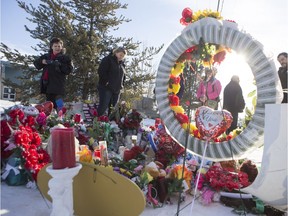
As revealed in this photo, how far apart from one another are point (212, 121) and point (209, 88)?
86 cm

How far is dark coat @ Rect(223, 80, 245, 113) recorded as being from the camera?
4.12m

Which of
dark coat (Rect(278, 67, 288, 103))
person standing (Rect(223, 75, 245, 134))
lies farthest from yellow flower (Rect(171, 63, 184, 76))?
person standing (Rect(223, 75, 245, 134))

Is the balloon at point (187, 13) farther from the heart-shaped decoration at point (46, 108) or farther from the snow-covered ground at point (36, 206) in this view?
the heart-shaped decoration at point (46, 108)

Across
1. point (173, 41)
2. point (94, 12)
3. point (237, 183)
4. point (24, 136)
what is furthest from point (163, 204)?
point (94, 12)

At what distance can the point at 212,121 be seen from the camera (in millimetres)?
2299

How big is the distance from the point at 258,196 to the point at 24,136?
1767mm

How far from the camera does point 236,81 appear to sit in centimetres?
432

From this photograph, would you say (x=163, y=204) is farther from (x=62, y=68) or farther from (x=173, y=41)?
(x=62, y=68)

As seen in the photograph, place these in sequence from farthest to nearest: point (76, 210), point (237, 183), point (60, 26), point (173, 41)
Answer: point (60, 26) → point (173, 41) → point (237, 183) → point (76, 210)

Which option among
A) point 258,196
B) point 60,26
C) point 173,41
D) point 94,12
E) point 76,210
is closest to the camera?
point 76,210

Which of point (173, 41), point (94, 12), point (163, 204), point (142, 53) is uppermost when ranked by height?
point (94, 12)

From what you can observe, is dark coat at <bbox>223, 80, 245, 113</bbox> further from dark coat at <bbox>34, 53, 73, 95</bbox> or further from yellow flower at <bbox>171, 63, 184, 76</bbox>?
dark coat at <bbox>34, 53, 73, 95</bbox>

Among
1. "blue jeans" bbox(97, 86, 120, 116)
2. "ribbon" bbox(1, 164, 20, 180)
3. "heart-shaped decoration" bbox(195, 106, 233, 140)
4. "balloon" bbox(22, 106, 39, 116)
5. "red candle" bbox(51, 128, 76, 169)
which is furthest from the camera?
"blue jeans" bbox(97, 86, 120, 116)

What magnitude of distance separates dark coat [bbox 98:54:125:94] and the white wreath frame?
1702mm
